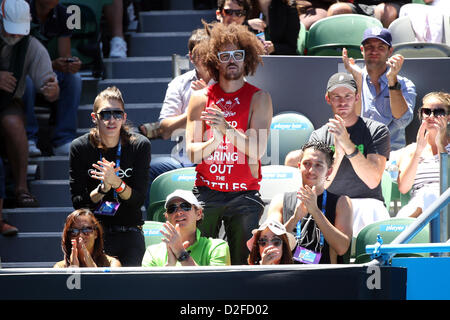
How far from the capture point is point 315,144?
16.6 feet

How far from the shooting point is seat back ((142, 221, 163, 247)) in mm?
5285

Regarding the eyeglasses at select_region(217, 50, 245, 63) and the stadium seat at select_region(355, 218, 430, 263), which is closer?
the stadium seat at select_region(355, 218, 430, 263)

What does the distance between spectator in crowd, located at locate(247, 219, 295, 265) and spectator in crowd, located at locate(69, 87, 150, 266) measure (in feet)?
2.50

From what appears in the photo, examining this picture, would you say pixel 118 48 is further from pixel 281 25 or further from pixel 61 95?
pixel 281 25

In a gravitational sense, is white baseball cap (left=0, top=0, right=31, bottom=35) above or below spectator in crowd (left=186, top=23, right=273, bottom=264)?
above

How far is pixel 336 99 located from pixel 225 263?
60.9 inches

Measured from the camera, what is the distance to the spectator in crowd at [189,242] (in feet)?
15.5

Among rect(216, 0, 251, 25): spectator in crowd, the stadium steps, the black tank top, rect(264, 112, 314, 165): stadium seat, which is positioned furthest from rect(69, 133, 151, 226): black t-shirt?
rect(216, 0, 251, 25): spectator in crowd

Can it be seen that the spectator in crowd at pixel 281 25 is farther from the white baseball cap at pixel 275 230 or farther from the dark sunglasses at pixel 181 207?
the white baseball cap at pixel 275 230

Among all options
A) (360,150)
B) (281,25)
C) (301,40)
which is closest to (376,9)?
(301,40)

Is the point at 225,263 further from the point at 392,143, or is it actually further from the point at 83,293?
the point at 392,143

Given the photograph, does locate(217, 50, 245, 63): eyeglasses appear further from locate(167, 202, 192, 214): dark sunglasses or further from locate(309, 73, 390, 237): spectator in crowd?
locate(167, 202, 192, 214): dark sunglasses

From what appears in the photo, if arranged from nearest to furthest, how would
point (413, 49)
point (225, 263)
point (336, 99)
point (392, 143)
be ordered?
point (225, 263), point (336, 99), point (392, 143), point (413, 49)
